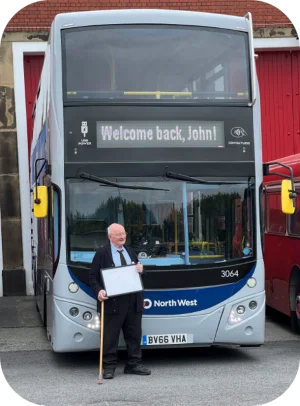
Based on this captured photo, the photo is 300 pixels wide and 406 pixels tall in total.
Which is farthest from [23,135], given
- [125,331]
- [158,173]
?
[125,331]

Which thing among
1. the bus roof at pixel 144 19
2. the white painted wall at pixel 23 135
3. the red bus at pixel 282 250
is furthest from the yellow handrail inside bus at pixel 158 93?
the white painted wall at pixel 23 135

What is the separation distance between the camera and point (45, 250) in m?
11.4

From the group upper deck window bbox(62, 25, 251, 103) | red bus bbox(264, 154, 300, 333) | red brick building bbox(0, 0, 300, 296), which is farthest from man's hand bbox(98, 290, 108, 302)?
red brick building bbox(0, 0, 300, 296)

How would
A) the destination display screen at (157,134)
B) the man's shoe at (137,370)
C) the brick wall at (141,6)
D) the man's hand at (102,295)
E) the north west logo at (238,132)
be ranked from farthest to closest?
the brick wall at (141,6) < the north west logo at (238,132) < the destination display screen at (157,134) < the man's shoe at (137,370) < the man's hand at (102,295)

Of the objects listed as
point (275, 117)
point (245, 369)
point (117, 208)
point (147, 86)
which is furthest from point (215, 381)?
point (275, 117)

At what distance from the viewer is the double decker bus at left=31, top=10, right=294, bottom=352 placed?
9.69 m

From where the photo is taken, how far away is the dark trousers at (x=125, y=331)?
30.6 ft

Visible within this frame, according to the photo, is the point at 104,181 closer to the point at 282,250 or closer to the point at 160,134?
the point at 160,134

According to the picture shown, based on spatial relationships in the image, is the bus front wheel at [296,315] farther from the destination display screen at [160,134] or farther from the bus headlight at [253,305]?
the destination display screen at [160,134]

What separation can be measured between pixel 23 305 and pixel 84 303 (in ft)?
25.5

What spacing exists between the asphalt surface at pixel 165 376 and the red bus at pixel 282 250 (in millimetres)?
691

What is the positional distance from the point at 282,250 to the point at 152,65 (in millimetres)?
4577

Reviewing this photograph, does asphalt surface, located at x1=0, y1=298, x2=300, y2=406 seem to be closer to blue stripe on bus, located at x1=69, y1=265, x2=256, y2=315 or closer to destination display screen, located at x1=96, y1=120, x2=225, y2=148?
blue stripe on bus, located at x1=69, y1=265, x2=256, y2=315

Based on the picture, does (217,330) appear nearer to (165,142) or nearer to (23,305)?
(165,142)
